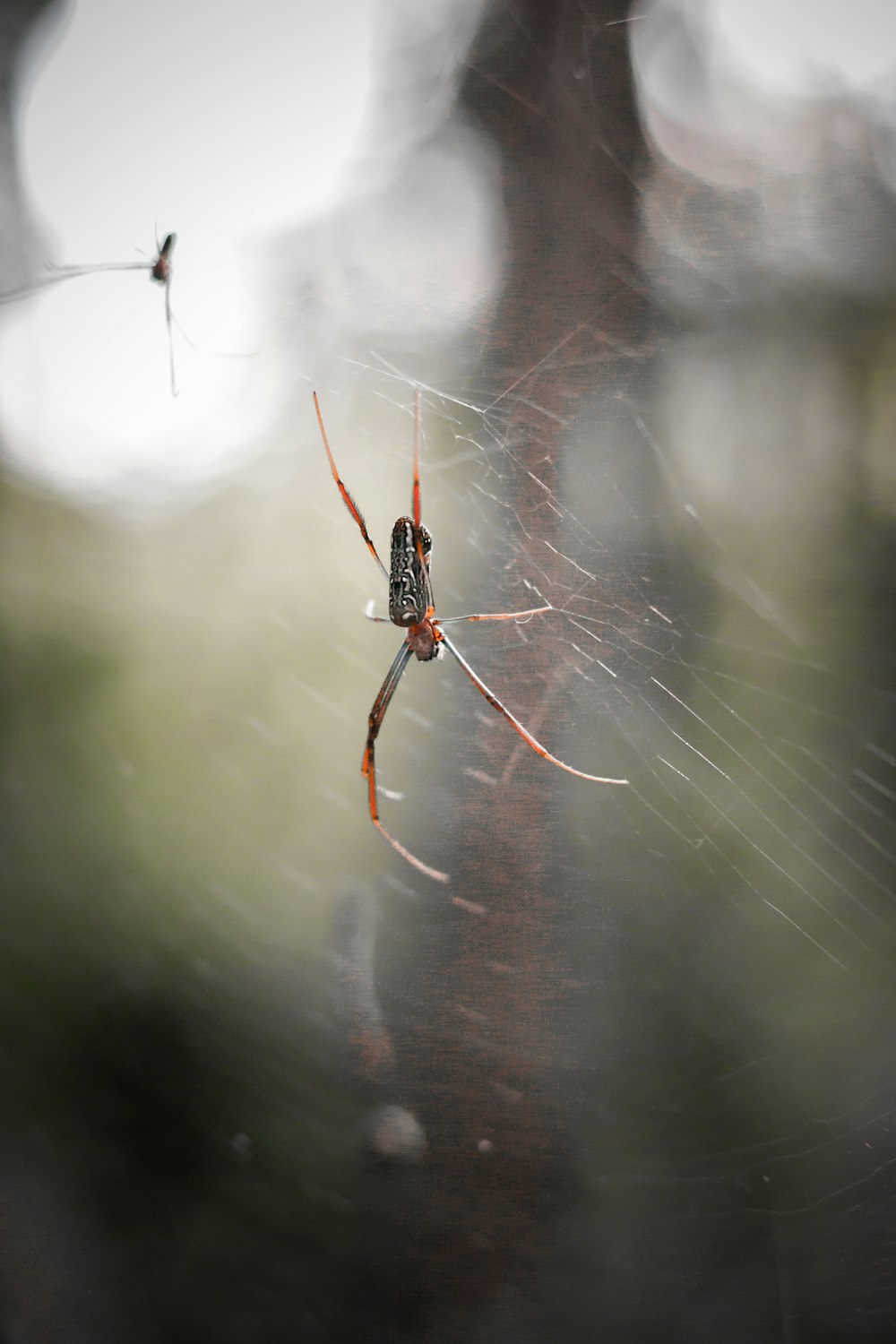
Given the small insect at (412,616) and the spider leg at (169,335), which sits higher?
the spider leg at (169,335)

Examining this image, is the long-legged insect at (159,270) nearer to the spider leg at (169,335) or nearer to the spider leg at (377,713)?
the spider leg at (169,335)

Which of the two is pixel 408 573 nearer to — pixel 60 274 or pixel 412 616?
pixel 412 616

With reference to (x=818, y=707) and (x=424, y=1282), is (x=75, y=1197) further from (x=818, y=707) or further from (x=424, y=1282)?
(x=818, y=707)

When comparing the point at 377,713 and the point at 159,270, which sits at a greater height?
the point at 159,270

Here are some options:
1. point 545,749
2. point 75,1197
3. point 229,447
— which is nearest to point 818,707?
point 545,749

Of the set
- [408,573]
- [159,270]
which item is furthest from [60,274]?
[408,573]

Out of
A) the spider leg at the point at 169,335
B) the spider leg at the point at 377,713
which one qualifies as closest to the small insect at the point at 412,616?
the spider leg at the point at 377,713
